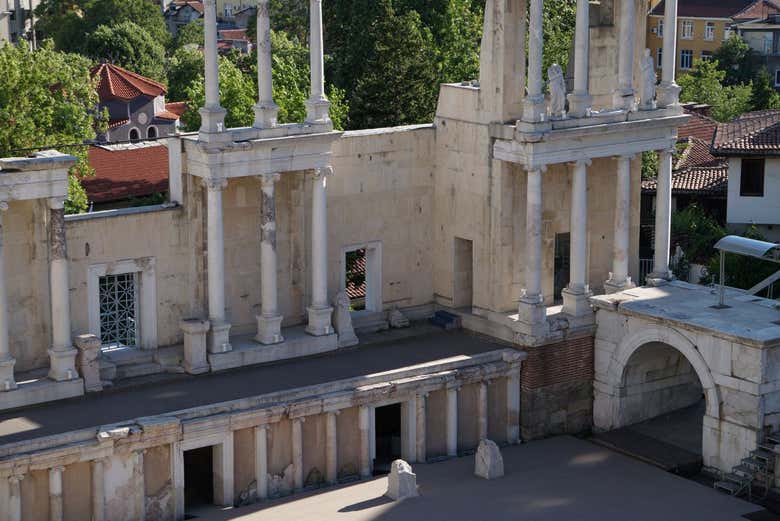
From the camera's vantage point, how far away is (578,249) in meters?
42.7

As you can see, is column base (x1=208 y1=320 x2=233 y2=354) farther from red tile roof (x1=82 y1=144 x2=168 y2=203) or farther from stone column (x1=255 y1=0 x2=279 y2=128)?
red tile roof (x1=82 y1=144 x2=168 y2=203)

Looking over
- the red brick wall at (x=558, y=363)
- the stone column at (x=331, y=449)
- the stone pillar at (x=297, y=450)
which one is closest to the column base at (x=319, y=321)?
the stone column at (x=331, y=449)

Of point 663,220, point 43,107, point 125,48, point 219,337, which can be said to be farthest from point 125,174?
point 125,48

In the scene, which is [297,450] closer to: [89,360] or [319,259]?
[89,360]

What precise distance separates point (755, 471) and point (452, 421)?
7.61 m

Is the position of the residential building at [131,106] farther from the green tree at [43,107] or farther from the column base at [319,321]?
the column base at [319,321]

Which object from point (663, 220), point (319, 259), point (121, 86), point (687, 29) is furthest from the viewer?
point (687, 29)

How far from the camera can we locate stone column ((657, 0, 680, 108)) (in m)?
43.7

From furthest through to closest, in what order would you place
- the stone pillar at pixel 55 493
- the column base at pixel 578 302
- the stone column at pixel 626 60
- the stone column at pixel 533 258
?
the stone column at pixel 626 60 < the column base at pixel 578 302 < the stone column at pixel 533 258 < the stone pillar at pixel 55 493

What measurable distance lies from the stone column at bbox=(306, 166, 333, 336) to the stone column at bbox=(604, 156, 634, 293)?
8.08 m

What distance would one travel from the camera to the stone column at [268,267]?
131 feet

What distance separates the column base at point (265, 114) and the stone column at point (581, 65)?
26.5ft

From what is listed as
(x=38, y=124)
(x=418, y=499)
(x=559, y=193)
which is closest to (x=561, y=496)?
(x=418, y=499)

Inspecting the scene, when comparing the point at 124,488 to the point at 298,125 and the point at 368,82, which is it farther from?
the point at 368,82
